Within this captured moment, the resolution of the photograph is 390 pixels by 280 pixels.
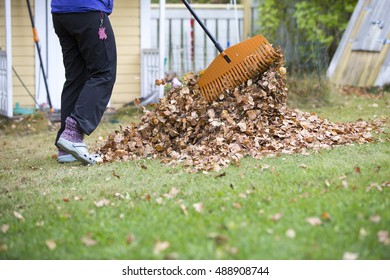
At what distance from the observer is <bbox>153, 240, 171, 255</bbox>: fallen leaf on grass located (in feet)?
10.1

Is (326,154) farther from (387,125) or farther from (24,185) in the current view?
(24,185)

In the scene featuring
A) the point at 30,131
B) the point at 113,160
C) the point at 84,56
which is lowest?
the point at 30,131

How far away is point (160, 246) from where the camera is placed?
3.12 meters

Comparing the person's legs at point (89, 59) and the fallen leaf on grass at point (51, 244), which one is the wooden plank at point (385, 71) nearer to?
the person's legs at point (89, 59)

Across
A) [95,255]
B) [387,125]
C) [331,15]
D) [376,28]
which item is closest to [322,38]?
[331,15]

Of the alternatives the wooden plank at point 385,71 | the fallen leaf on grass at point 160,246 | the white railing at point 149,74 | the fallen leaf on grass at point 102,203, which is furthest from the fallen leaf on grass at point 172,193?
the wooden plank at point 385,71

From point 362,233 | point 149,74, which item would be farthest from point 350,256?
point 149,74

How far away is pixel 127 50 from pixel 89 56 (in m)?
4.55

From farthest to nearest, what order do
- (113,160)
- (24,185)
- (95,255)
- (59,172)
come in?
1. (113,160)
2. (59,172)
3. (24,185)
4. (95,255)

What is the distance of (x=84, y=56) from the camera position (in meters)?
5.11

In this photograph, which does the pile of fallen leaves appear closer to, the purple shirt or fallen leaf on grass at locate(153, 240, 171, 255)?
the purple shirt

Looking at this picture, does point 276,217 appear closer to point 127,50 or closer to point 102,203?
point 102,203

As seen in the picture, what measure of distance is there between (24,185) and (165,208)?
1371 millimetres

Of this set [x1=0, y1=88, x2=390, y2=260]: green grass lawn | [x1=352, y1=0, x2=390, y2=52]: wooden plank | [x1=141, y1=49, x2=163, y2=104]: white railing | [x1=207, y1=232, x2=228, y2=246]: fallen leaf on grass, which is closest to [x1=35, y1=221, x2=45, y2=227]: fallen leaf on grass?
[x1=0, y1=88, x2=390, y2=260]: green grass lawn
